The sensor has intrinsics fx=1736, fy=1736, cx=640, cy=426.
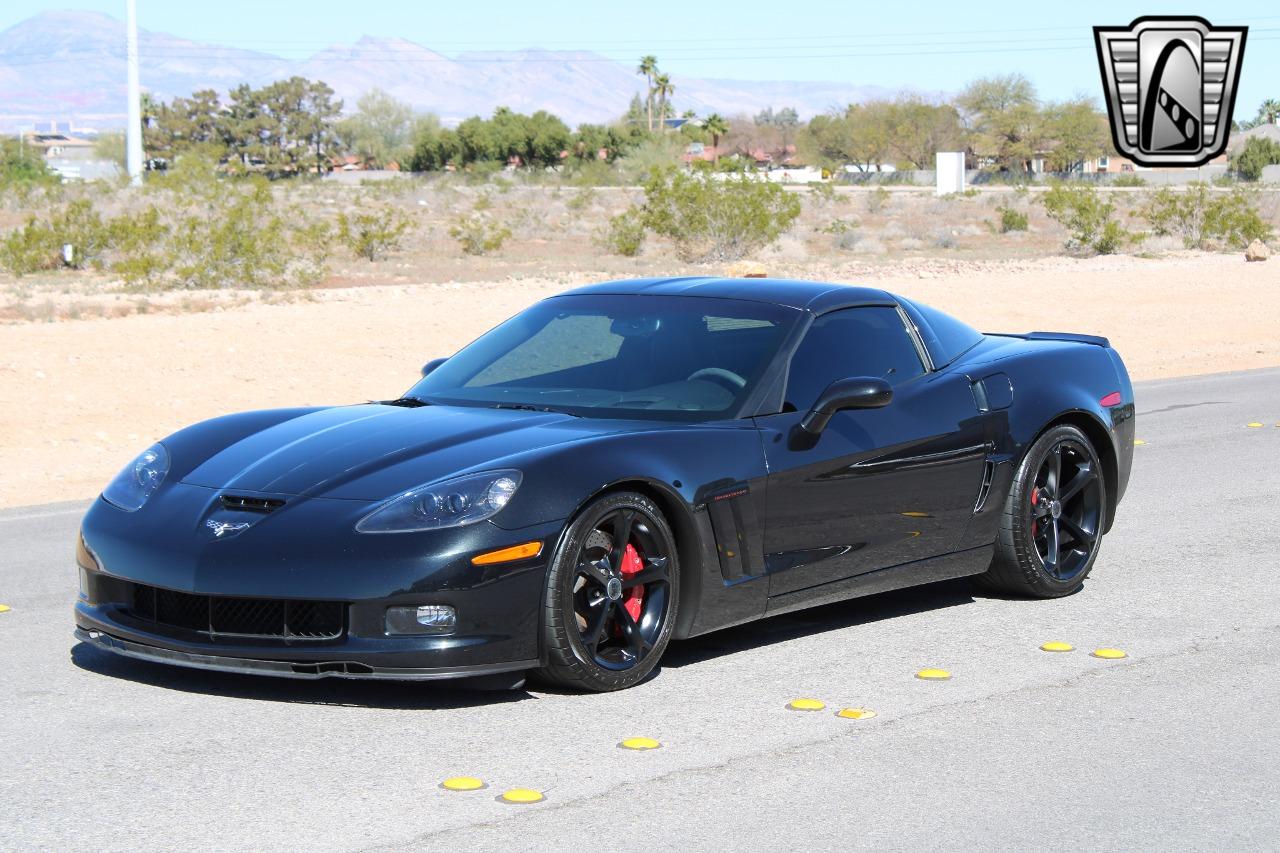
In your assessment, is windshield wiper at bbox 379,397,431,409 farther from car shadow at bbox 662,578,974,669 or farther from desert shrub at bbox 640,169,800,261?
desert shrub at bbox 640,169,800,261

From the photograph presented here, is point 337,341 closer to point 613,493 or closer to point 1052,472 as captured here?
point 1052,472

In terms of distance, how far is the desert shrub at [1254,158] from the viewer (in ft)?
306

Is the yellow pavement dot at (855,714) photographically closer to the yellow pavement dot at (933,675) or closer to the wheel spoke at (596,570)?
the yellow pavement dot at (933,675)

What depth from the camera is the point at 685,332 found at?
6.78 m

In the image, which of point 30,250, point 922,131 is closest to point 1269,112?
point 922,131

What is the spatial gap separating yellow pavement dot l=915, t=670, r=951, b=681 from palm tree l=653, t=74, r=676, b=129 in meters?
119

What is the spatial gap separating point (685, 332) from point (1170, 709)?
2.30m

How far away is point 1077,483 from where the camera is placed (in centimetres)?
761

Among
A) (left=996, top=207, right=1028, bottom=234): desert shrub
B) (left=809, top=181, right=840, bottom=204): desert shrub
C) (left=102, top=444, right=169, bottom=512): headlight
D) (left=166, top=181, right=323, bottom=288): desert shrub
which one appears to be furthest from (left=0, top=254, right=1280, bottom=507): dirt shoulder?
(left=809, top=181, right=840, bottom=204): desert shrub

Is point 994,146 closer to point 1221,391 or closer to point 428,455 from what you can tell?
point 1221,391

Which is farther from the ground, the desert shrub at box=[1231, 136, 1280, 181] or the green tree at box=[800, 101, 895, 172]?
the green tree at box=[800, 101, 895, 172]

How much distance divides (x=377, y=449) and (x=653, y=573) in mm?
1021

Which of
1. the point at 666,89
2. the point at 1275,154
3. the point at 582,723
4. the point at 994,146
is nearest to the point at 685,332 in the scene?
the point at 582,723

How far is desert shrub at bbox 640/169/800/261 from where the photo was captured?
114 ft
